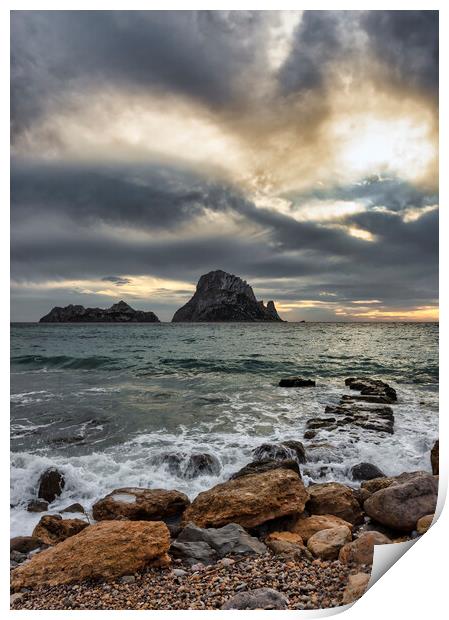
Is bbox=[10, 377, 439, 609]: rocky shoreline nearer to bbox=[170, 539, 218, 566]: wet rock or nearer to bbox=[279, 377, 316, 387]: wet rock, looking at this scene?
bbox=[170, 539, 218, 566]: wet rock

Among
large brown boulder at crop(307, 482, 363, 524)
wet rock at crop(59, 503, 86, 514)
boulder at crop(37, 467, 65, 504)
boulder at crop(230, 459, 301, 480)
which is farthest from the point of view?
boulder at crop(230, 459, 301, 480)

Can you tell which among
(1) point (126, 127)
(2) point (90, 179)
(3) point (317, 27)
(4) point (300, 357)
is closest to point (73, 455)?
(2) point (90, 179)

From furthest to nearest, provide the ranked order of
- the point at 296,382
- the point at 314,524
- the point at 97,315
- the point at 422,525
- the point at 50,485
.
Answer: the point at 296,382 < the point at 97,315 < the point at 50,485 < the point at 314,524 < the point at 422,525

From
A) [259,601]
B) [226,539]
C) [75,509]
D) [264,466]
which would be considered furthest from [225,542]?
[75,509]

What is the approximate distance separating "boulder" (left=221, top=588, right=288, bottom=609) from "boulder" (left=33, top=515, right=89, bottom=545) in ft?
4.29

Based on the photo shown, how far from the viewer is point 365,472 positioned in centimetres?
335

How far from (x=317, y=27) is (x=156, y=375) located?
5486 mm

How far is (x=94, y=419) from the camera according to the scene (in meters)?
4.58

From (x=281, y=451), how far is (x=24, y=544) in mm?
2174

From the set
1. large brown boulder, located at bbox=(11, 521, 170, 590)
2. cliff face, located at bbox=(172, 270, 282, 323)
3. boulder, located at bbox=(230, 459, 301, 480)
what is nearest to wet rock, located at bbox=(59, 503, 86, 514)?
large brown boulder, located at bbox=(11, 521, 170, 590)

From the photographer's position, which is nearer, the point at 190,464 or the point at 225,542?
the point at 225,542

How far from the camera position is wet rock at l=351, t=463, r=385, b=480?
3.33m

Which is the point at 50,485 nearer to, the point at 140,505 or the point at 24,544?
the point at 24,544
